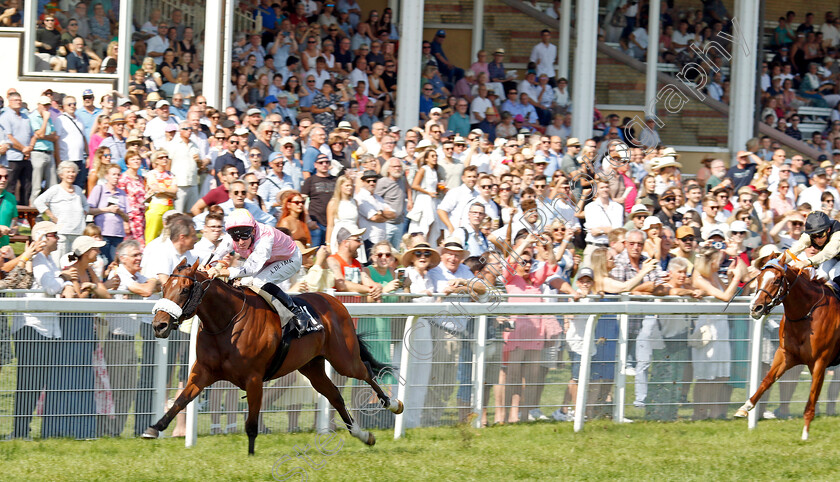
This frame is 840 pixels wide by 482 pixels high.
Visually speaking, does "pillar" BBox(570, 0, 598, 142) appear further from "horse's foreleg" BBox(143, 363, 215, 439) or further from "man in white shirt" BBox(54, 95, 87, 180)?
"horse's foreleg" BBox(143, 363, 215, 439)

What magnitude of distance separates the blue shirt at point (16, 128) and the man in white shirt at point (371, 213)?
343 centimetres

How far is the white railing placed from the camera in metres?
7.01

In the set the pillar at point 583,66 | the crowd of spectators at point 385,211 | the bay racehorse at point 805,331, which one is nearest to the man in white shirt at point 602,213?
the crowd of spectators at point 385,211

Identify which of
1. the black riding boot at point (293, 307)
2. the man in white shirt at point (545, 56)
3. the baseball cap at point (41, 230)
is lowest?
the black riding boot at point (293, 307)

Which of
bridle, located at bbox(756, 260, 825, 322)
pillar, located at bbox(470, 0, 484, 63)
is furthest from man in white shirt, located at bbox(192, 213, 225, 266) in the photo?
pillar, located at bbox(470, 0, 484, 63)

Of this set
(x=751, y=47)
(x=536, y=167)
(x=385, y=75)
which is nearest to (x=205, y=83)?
(x=385, y=75)

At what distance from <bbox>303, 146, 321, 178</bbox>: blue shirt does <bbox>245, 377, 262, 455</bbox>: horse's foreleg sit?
5.15 metres

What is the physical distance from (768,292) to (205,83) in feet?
26.4

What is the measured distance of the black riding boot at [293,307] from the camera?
279 inches

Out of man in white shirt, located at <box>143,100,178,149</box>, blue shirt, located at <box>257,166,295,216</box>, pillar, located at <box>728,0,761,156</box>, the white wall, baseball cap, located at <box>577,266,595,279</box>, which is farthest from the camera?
pillar, located at <box>728,0,761,156</box>

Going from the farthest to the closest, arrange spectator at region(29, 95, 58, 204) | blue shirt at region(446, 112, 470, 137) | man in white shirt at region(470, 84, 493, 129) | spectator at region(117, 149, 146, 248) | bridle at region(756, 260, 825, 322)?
1. man in white shirt at region(470, 84, 493, 129)
2. blue shirt at region(446, 112, 470, 137)
3. spectator at region(29, 95, 58, 204)
4. spectator at region(117, 149, 146, 248)
5. bridle at region(756, 260, 825, 322)

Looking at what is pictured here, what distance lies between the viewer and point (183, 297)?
6375mm

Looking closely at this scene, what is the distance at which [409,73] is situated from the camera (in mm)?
15023

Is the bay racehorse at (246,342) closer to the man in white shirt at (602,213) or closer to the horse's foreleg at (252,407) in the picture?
the horse's foreleg at (252,407)
